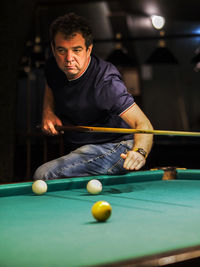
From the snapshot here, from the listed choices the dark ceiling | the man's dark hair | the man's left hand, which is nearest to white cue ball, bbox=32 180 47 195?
the man's left hand

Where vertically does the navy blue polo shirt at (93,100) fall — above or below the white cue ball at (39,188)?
above

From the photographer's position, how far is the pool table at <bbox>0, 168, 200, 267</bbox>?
38.1 inches

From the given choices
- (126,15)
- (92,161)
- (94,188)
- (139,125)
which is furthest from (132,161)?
(126,15)

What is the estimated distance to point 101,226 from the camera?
1.32 metres

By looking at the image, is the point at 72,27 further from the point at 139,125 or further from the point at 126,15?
the point at 126,15

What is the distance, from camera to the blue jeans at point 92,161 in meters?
2.88

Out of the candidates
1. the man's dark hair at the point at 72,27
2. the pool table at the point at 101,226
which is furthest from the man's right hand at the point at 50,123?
the pool table at the point at 101,226

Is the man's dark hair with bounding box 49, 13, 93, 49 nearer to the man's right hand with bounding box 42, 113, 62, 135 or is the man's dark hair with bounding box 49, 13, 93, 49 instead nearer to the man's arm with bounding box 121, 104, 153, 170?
the man's right hand with bounding box 42, 113, 62, 135

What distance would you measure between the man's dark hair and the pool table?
1.35 m

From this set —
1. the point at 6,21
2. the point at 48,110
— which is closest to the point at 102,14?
the point at 6,21

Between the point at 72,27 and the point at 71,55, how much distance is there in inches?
9.2

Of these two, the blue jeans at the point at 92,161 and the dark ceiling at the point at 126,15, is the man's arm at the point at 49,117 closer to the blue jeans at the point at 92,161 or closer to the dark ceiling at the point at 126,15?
the blue jeans at the point at 92,161

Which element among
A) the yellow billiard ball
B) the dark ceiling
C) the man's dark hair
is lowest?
the yellow billiard ball

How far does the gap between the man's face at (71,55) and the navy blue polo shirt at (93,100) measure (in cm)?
5
